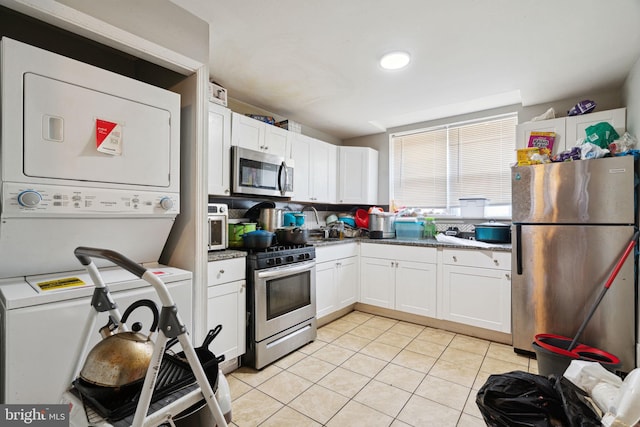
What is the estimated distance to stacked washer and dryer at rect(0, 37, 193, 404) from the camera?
1.13m

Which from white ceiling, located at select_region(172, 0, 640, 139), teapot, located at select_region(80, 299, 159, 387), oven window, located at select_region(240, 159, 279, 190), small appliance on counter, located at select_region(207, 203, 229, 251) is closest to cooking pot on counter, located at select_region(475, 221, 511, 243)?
white ceiling, located at select_region(172, 0, 640, 139)

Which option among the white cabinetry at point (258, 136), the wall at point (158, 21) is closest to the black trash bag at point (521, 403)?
the wall at point (158, 21)

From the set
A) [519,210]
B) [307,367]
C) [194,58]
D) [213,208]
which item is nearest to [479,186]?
[519,210]

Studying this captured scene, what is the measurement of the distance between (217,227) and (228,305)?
2.03 ft

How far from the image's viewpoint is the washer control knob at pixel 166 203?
1604mm

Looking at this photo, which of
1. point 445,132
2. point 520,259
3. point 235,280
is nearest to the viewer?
point 235,280

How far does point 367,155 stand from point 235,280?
2669mm

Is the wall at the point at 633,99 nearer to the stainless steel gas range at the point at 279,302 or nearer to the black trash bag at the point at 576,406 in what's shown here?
the black trash bag at the point at 576,406

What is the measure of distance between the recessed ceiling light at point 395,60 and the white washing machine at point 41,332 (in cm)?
230

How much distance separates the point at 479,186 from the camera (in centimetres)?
356

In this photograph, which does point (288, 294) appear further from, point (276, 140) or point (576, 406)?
point (576, 406)

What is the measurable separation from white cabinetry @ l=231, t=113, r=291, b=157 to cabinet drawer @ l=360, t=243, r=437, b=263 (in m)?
1.49

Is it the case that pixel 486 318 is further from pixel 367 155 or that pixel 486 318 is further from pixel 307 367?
pixel 367 155

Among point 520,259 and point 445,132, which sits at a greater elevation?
point 445,132
